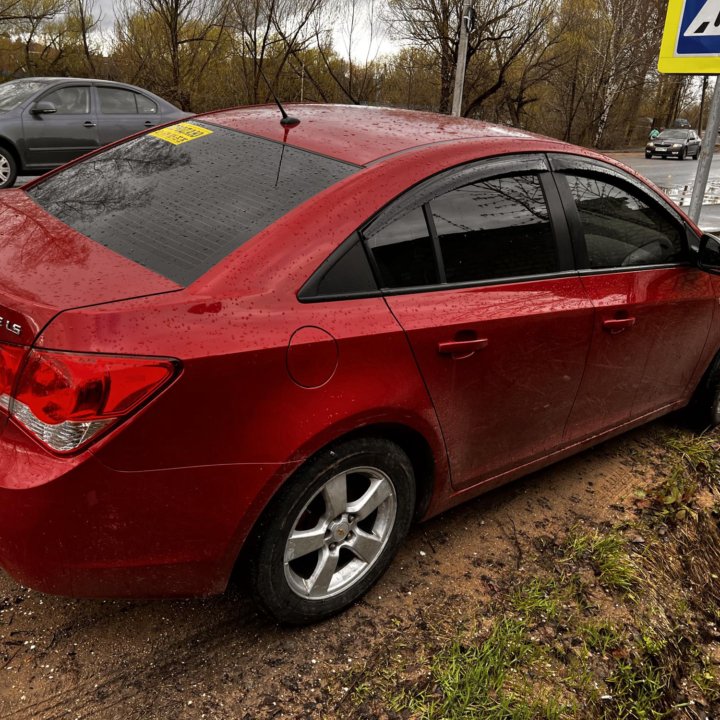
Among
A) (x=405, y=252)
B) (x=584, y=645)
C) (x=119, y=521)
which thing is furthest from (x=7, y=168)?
(x=584, y=645)

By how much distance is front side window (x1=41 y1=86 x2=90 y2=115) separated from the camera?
10.7m

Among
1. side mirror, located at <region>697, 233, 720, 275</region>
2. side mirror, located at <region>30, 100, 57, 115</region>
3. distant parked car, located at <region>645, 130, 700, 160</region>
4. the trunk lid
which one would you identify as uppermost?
the trunk lid

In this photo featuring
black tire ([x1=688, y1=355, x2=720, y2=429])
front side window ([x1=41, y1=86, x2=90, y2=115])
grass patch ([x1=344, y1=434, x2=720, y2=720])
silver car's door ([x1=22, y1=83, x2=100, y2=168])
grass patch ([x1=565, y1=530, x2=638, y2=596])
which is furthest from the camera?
front side window ([x1=41, y1=86, x2=90, y2=115])

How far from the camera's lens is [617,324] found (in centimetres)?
300

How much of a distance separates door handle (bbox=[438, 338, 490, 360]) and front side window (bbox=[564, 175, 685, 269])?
0.81 m

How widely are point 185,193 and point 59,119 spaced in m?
9.68

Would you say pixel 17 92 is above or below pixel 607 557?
above

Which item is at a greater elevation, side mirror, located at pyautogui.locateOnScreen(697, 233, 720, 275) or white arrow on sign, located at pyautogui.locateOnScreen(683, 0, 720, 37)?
white arrow on sign, located at pyautogui.locateOnScreen(683, 0, 720, 37)

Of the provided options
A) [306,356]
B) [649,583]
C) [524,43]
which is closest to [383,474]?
[306,356]

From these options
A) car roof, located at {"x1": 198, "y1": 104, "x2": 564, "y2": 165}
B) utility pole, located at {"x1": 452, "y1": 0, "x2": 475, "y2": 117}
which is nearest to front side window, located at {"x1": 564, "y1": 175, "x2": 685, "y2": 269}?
car roof, located at {"x1": 198, "y1": 104, "x2": 564, "y2": 165}

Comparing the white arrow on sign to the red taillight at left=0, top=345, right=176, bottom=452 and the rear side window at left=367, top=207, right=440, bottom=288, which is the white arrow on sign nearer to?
the rear side window at left=367, top=207, right=440, bottom=288

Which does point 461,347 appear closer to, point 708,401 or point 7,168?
point 708,401

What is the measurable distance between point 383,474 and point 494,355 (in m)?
0.59

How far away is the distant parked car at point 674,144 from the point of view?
32938 millimetres
